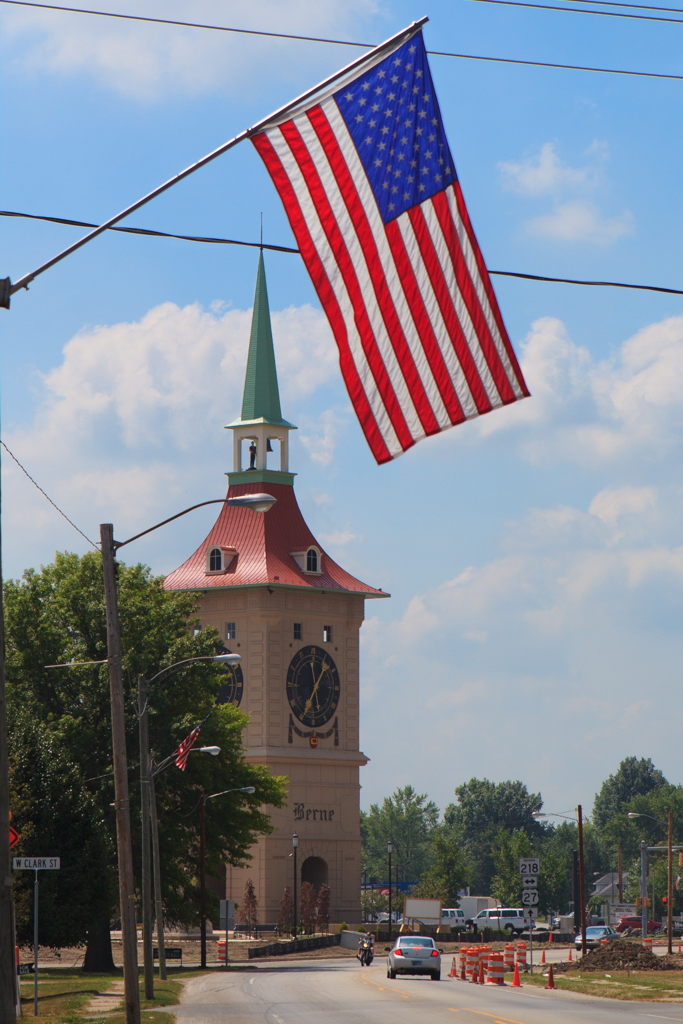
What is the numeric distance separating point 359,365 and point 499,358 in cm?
160

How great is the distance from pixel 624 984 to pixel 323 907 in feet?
151

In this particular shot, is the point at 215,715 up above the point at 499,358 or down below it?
below

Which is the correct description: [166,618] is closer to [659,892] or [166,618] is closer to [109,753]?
[109,753]

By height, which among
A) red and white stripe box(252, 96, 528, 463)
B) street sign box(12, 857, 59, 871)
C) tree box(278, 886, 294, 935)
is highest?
red and white stripe box(252, 96, 528, 463)

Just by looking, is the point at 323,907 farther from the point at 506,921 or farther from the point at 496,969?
the point at 496,969

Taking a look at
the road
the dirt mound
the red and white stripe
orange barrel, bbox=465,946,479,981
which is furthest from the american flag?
the dirt mound

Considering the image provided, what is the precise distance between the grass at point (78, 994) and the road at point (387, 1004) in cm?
58

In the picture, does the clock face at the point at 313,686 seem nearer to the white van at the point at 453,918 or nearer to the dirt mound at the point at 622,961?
the white van at the point at 453,918

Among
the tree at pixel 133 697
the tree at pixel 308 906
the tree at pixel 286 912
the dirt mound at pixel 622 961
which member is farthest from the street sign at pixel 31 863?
the tree at pixel 286 912

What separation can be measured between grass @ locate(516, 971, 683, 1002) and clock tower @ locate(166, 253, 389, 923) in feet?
134

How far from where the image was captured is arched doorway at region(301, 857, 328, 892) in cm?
8869

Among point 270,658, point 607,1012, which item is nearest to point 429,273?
point 607,1012

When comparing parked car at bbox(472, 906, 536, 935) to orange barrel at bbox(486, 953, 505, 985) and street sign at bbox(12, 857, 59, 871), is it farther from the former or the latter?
street sign at bbox(12, 857, 59, 871)

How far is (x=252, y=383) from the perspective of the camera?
92625mm
